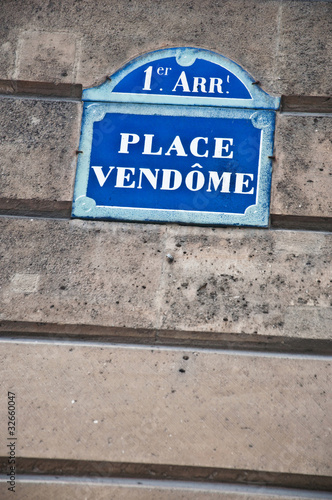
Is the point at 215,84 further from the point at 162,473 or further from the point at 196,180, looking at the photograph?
the point at 162,473

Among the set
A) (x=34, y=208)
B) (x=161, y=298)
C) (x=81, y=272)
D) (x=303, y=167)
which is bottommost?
(x=161, y=298)

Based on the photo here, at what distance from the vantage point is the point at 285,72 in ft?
9.00

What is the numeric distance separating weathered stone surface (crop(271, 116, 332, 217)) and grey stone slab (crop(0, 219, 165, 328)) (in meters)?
0.69

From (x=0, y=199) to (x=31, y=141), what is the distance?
37cm

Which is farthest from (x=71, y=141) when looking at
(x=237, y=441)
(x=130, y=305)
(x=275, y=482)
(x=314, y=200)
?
(x=275, y=482)

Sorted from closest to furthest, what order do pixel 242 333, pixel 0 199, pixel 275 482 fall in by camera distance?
pixel 275 482 < pixel 242 333 < pixel 0 199

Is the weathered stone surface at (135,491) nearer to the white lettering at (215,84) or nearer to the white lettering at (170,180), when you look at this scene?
the white lettering at (170,180)

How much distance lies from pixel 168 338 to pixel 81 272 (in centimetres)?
58

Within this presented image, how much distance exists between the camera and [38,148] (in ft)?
8.99

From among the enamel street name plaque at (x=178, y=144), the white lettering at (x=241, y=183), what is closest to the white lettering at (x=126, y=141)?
the enamel street name plaque at (x=178, y=144)

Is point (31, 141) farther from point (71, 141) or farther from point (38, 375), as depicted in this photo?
point (38, 375)

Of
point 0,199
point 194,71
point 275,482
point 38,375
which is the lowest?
point 275,482

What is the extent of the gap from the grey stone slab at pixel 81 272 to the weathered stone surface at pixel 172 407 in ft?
0.60

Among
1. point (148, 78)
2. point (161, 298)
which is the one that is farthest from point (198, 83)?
point (161, 298)
